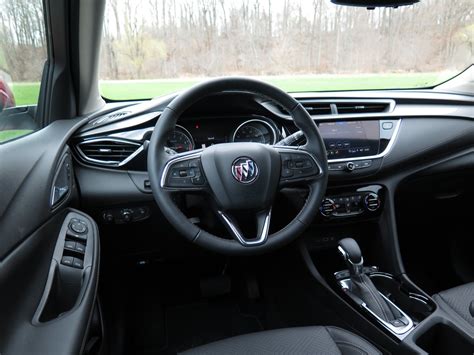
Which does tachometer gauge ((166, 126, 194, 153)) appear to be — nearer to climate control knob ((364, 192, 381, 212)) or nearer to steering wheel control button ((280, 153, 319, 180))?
steering wheel control button ((280, 153, 319, 180))

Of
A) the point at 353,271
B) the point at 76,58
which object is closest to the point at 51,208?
the point at 76,58

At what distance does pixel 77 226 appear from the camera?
1605mm

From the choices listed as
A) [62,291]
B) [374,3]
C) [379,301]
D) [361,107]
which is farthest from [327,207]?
[62,291]

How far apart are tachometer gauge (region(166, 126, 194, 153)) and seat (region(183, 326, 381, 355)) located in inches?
35.6

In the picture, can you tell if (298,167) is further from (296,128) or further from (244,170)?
(296,128)

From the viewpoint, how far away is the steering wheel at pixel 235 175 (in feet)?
4.95

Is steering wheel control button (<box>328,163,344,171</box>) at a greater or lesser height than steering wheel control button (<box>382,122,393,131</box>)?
lesser

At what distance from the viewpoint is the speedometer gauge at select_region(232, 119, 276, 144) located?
2.07 m

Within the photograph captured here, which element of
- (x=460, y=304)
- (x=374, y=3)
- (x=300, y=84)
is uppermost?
(x=374, y=3)

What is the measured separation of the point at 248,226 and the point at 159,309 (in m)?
1.09

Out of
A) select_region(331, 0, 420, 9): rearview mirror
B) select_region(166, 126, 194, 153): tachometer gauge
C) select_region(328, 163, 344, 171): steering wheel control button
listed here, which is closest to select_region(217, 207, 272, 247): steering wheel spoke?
select_region(166, 126, 194, 153): tachometer gauge

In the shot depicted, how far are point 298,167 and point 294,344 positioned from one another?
66 centimetres

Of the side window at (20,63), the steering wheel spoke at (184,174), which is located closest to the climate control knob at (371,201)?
the steering wheel spoke at (184,174)

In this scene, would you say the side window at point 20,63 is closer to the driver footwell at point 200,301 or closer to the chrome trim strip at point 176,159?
the chrome trim strip at point 176,159
